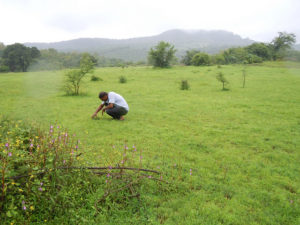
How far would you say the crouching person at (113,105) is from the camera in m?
7.85

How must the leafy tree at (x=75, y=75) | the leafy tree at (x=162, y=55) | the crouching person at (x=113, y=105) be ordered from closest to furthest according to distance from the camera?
the crouching person at (x=113, y=105)
the leafy tree at (x=75, y=75)
the leafy tree at (x=162, y=55)

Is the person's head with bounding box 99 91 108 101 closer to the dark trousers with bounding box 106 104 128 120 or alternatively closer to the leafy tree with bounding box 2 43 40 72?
the dark trousers with bounding box 106 104 128 120

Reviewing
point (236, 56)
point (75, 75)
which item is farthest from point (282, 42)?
point (75, 75)

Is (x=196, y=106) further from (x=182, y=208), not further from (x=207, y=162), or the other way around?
(x=182, y=208)

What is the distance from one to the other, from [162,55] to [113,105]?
39984mm

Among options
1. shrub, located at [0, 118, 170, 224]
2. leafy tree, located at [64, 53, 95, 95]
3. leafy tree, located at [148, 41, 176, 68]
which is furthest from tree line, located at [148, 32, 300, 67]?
shrub, located at [0, 118, 170, 224]

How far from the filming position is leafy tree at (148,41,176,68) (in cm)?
4562

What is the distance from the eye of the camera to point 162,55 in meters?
46.0

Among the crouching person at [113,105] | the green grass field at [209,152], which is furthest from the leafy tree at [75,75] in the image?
the crouching person at [113,105]

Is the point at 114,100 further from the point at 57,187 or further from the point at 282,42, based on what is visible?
the point at 282,42

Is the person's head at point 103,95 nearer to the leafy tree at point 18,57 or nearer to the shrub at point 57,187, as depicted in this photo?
the shrub at point 57,187

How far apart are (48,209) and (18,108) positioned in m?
9.59

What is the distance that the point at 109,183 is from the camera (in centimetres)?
354

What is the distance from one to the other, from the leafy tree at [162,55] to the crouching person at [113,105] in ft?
129
